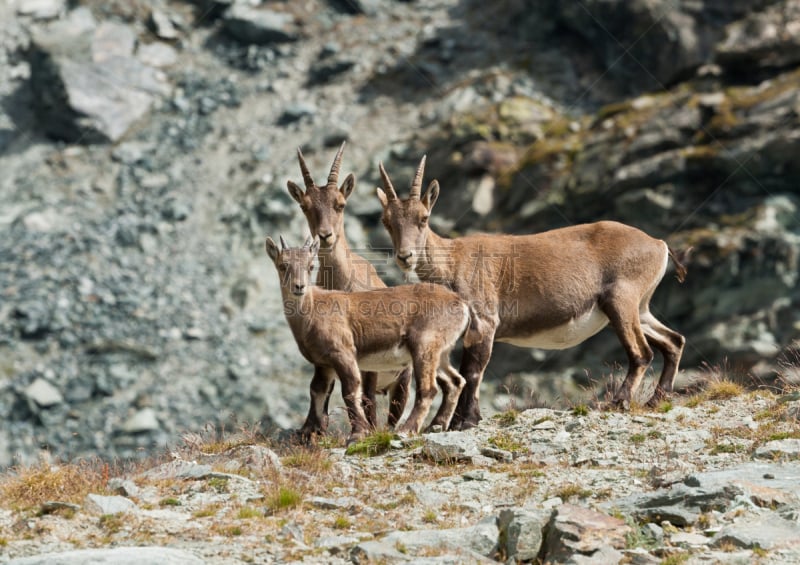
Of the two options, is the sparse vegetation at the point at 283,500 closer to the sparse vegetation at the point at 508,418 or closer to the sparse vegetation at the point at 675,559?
the sparse vegetation at the point at 675,559

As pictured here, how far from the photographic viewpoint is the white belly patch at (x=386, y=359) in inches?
549

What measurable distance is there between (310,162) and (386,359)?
30215 mm

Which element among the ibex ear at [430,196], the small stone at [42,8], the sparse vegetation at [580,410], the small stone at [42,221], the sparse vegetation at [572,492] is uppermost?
the small stone at [42,8]

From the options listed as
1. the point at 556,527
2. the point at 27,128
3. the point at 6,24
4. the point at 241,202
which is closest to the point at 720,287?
the point at 241,202

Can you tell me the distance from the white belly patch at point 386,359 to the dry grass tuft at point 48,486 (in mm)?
3561

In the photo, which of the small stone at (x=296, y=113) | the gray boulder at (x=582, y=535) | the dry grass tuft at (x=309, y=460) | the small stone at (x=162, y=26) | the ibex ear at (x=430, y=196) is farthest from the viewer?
the small stone at (x=162, y=26)

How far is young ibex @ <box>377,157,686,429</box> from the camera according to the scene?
48.4ft

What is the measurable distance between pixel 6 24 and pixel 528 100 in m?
24.7

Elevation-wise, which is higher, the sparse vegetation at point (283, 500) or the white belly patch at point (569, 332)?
the white belly patch at point (569, 332)

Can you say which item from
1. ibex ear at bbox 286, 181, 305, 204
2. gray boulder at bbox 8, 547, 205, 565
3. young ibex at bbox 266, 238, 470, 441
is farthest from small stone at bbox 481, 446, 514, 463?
ibex ear at bbox 286, 181, 305, 204

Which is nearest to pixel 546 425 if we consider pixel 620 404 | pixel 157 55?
pixel 620 404

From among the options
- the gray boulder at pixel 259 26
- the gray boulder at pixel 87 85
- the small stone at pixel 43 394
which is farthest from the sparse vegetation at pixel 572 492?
the gray boulder at pixel 259 26

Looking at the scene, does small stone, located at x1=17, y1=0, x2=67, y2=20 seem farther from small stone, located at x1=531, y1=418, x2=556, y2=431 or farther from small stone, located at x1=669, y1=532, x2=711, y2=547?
small stone, located at x1=669, y1=532, x2=711, y2=547

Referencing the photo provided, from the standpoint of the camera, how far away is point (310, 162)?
43469mm
